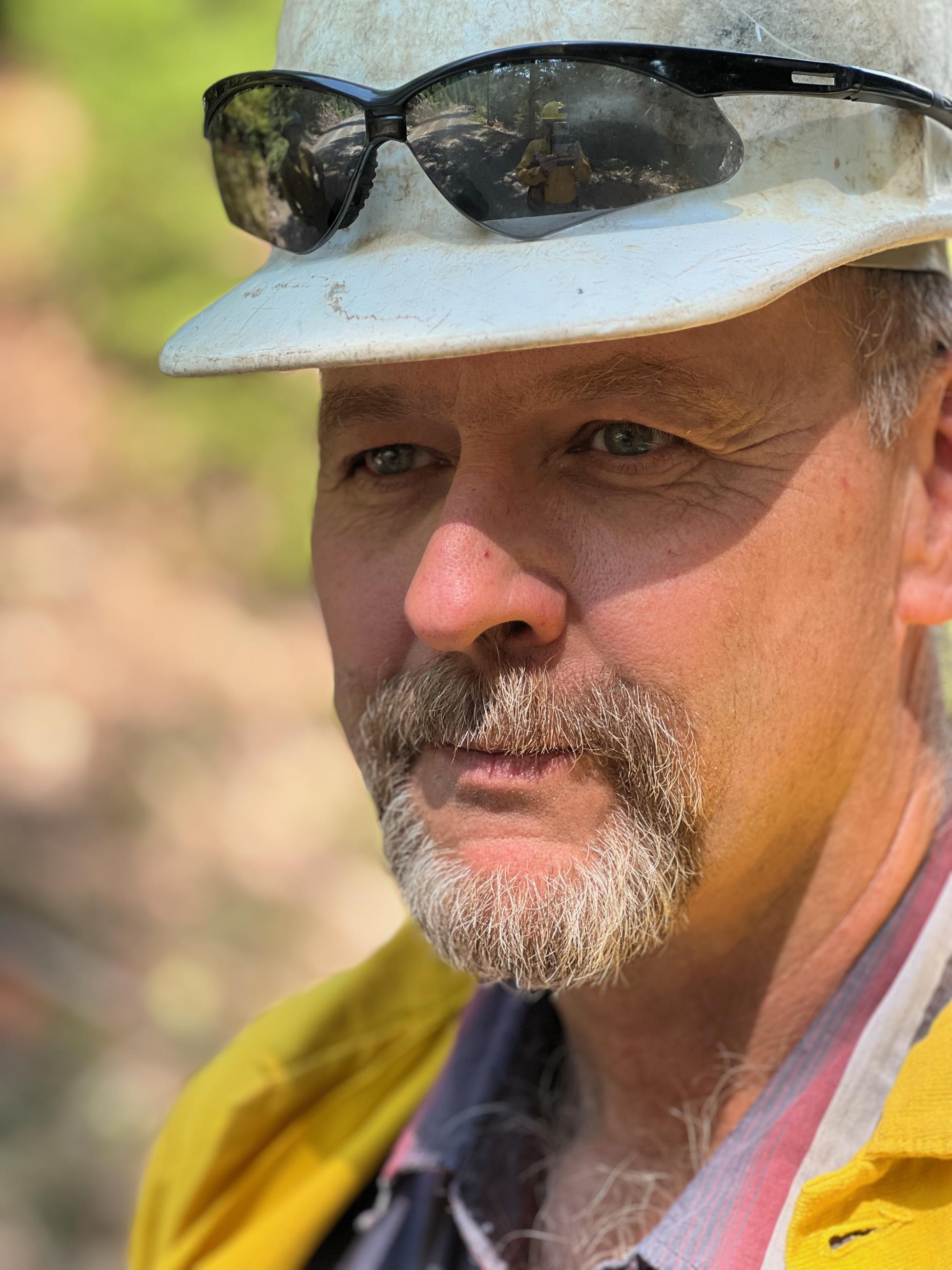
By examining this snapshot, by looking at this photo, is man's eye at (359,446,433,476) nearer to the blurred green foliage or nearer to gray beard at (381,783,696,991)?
gray beard at (381,783,696,991)

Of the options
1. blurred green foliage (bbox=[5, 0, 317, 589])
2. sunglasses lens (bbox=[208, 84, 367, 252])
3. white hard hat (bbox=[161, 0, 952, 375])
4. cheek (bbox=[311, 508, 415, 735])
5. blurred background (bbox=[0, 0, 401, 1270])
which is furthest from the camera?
blurred green foliage (bbox=[5, 0, 317, 589])

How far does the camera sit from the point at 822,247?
138 cm

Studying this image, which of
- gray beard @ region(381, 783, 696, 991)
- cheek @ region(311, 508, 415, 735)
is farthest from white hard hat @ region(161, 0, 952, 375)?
gray beard @ region(381, 783, 696, 991)

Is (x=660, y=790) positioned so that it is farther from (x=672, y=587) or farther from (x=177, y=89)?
(x=177, y=89)

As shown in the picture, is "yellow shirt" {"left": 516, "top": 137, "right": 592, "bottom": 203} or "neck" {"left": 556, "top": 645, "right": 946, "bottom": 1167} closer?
"yellow shirt" {"left": 516, "top": 137, "right": 592, "bottom": 203}

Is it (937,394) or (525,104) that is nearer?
(525,104)

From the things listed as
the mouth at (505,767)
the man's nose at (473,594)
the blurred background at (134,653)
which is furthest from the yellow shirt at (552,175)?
the blurred background at (134,653)

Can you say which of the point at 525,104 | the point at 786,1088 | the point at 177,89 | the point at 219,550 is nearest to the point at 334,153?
the point at 525,104

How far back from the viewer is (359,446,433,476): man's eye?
1726 mm

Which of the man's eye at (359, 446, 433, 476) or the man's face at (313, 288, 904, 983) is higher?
the man's eye at (359, 446, 433, 476)

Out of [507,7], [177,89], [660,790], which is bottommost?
[660,790]

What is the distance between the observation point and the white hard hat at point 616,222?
4.31 ft

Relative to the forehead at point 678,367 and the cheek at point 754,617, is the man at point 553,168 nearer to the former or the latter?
the forehead at point 678,367

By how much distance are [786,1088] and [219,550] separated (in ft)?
20.0
